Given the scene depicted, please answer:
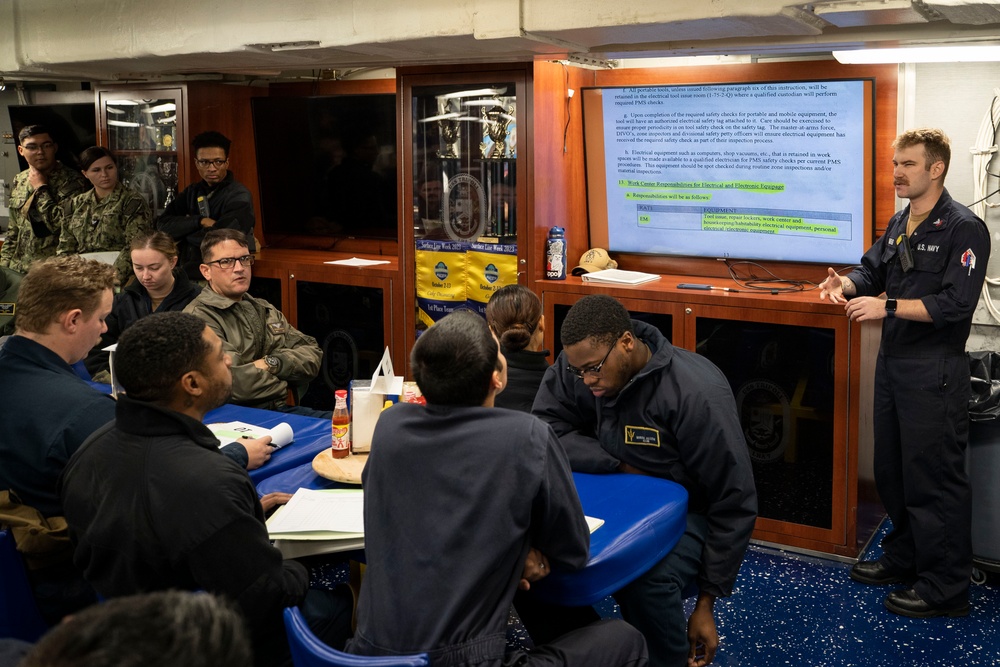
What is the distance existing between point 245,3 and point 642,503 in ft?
10.7

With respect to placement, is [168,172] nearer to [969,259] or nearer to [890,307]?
[890,307]

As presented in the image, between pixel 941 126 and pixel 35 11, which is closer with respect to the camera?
pixel 941 126

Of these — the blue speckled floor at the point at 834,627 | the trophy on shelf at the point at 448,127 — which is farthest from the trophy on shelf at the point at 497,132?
the blue speckled floor at the point at 834,627

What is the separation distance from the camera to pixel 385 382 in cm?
320

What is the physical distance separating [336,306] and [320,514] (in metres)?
3.21

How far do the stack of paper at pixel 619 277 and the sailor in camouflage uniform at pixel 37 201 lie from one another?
11.5ft

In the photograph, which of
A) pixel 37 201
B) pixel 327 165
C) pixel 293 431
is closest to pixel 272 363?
pixel 293 431

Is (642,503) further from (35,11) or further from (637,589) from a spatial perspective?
(35,11)

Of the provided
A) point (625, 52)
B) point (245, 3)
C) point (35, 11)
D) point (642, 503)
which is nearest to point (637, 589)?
point (642, 503)

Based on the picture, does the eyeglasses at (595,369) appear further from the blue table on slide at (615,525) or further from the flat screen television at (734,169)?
the flat screen television at (734,169)

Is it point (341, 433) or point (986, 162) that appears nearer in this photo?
point (341, 433)

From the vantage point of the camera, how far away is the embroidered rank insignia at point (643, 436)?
9.41 feet

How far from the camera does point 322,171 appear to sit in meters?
6.12

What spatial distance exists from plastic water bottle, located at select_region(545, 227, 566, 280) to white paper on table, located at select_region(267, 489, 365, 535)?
7.40ft
